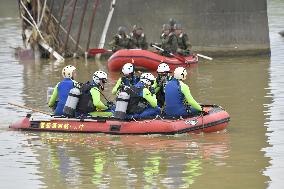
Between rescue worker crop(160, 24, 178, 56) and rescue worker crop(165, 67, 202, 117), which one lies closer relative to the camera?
rescue worker crop(165, 67, 202, 117)

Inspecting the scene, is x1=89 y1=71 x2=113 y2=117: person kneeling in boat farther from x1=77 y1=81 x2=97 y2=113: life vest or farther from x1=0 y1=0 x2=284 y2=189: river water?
x1=0 y1=0 x2=284 y2=189: river water

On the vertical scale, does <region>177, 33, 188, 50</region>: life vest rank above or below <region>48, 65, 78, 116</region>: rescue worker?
above

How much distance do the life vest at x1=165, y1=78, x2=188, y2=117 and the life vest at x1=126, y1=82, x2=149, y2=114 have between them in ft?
1.61

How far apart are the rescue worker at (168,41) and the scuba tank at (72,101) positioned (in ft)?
38.0

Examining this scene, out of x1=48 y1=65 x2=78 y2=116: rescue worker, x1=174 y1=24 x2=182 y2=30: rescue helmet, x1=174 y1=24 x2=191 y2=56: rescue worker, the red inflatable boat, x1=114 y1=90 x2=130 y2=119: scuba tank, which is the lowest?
x1=114 y1=90 x2=130 y2=119: scuba tank

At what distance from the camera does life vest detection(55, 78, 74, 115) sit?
70.5ft

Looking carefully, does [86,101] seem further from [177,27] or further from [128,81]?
[177,27]

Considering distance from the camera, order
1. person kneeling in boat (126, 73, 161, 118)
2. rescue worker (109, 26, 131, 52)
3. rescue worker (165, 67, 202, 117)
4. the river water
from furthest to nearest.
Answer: rescue worker (109, 26, 131, 52), person kneeling in boat (126, 73, 161, 118), rescue worker (165, 67, 202, 117), the river water

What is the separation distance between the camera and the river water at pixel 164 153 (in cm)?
1650

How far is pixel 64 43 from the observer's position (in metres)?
37.1

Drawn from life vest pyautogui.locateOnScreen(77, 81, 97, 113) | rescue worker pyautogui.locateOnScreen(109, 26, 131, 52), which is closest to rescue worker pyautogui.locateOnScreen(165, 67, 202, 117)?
life vest pyautogui.locateOnScreen(77, 81, 97, 113)

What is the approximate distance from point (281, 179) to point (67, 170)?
361cm

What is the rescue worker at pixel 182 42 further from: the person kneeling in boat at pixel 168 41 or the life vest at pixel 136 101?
the life vest at pixel 136 101

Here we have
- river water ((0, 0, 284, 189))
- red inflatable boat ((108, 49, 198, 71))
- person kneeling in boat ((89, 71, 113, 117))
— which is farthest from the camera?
red inflatable boat ((108, 49, 198, 71))
